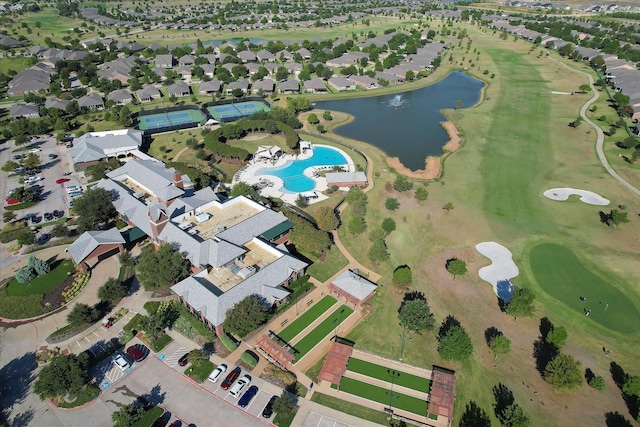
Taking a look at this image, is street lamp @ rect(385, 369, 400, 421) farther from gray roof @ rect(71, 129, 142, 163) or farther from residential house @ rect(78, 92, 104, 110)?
residential house @ rect(78, 92, 104, 110)

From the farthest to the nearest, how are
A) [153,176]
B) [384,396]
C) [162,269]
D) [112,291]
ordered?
1. [153,176]
2. [162,269]
3. [112,291]
4. [384,396]

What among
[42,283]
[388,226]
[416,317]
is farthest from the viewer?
[388,226]

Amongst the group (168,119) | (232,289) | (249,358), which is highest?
(232,289)

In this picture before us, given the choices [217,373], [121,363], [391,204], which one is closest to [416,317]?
[217,373]

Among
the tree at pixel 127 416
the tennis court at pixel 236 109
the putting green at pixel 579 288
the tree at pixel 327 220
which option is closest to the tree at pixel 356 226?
the tree at pixel 327 220

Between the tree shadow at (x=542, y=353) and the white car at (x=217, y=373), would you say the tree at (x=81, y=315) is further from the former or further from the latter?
the tree shadow at (x=542, y=353)

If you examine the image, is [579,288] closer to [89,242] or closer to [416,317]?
[416,317]

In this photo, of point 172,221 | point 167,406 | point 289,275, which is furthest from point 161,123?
point 167,406
